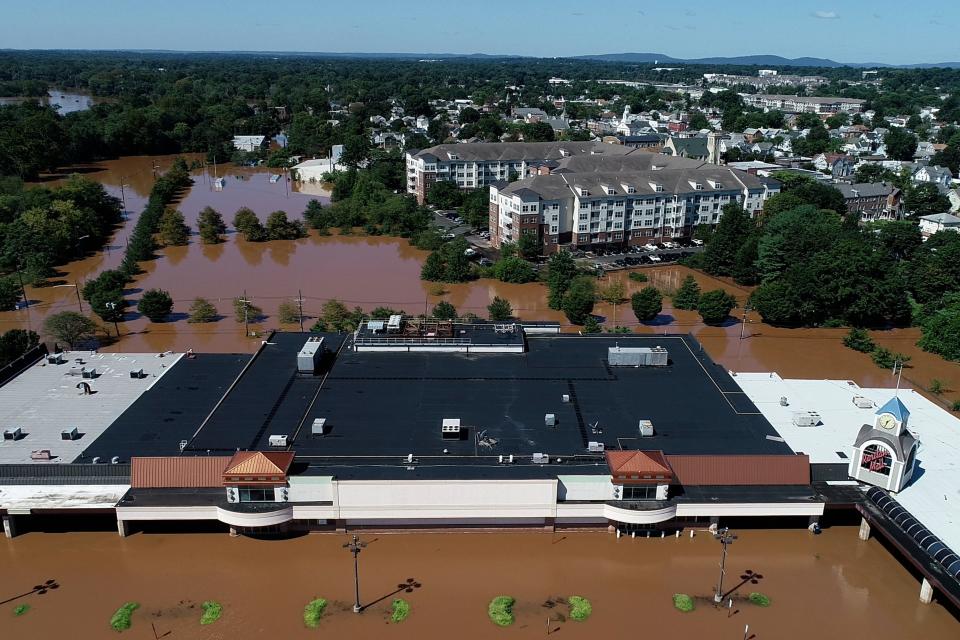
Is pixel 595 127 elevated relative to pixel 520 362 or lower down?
elevated

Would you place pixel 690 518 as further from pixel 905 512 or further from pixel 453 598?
pixel 453 598

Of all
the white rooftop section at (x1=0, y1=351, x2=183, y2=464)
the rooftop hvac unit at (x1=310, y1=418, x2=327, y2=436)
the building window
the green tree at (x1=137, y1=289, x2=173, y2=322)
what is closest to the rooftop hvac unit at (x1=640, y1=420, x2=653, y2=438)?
the rooftop hvac unit at (x1=310, y1=418, x2=327, y2=436)

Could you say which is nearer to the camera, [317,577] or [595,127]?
[317,577]

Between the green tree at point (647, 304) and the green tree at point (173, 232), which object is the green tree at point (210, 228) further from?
the green tree at point (647, 304)

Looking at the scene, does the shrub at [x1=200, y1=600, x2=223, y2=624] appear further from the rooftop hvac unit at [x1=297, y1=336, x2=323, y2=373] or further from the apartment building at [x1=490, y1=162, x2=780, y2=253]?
the apartment building at [x1=490, y1=162, x2=780, y2=253]

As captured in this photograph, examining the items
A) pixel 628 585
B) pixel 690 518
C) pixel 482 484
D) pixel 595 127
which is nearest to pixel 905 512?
pixel 690 518

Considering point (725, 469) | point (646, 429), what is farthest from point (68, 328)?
point (725, 469)

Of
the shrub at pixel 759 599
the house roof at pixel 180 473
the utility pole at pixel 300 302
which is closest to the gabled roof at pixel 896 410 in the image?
the shrub at pixel 759 599
